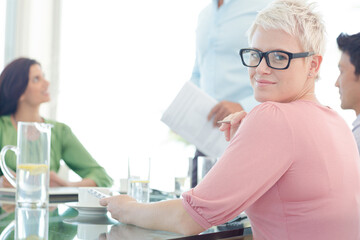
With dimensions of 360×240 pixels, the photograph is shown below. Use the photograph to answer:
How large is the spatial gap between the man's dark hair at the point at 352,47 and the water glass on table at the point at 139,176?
117 cm

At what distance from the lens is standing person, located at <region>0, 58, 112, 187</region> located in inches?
114

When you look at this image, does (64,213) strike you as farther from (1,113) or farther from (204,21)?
(1,113)

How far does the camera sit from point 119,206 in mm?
1264

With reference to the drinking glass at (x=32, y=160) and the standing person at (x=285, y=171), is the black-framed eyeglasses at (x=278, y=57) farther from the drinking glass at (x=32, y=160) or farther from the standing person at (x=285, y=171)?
the drinking glass at (x=32, y=160)

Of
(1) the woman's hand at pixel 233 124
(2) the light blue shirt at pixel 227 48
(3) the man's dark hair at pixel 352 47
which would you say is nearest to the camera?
(1) the woman's hand at pixel 233 124

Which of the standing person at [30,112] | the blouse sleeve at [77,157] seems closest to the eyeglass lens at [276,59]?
the blouse sleeve at [77,157]

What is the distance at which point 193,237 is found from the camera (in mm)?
1101

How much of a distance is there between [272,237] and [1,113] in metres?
2.27

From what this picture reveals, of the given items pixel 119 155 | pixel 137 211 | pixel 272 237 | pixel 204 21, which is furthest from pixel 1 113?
pixel 272 237

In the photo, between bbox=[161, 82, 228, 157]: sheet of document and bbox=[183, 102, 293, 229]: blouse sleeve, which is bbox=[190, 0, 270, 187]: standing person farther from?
bbox=[183, 102, 293, 229]: blouse sleeve

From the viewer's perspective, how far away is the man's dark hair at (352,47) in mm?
2229

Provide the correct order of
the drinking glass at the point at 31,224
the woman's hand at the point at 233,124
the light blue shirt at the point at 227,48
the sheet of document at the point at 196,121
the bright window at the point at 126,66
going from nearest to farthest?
the drinking glass at the point at 31,224 < the woman's hand at the point at 233,124 < the sheet of document at the point at 196,121 < the light blue shirt at the point at 227,48 < the bright window at the point at 126,66

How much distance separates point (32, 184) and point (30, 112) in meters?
1.92

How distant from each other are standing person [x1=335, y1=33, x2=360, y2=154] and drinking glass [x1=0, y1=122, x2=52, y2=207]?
59.4 inches
